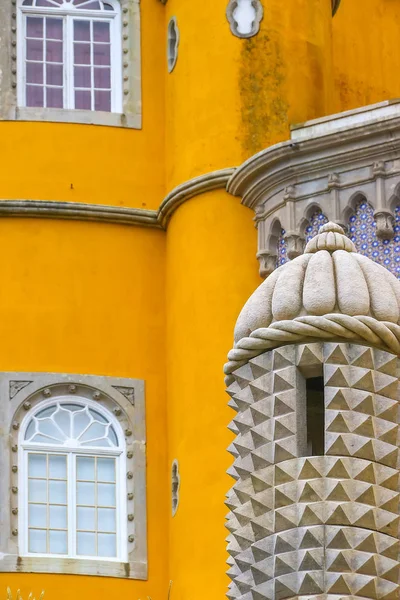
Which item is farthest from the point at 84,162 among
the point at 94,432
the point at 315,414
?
the point at 315,414

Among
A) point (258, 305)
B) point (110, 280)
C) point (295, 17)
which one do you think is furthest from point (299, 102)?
point (258, 305)

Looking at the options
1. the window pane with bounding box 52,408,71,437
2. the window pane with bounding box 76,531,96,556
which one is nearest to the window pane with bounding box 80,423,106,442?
the window pane with bounding box 52,408,71,437

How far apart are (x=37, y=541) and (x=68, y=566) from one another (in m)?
0.37

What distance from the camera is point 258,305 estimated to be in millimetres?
14000

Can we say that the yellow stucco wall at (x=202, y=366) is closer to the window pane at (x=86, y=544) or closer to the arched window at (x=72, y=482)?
the arched window at (x=72, y=482)

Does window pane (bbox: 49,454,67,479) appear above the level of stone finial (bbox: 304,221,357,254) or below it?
above

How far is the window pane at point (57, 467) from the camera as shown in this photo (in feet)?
76.9

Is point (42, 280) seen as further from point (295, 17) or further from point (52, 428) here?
point (295, 17)

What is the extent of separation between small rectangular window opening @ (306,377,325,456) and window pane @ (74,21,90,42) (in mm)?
11203

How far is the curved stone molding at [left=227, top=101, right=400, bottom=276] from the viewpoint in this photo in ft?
72.4

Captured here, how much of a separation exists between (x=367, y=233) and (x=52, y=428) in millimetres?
3536

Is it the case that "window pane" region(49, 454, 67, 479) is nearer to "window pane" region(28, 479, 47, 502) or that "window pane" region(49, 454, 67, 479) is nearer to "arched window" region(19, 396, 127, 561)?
"arched window" region(19, 396, 127, 561)

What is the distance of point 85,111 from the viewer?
2445cm

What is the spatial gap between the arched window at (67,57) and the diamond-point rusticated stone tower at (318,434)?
34.9ft
